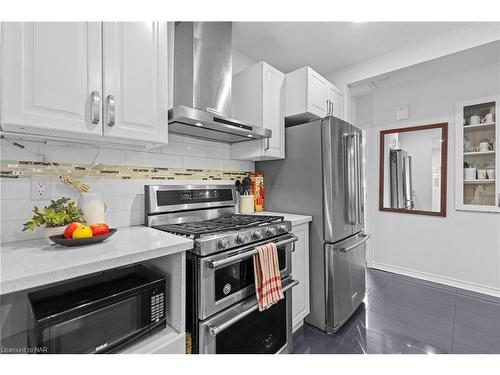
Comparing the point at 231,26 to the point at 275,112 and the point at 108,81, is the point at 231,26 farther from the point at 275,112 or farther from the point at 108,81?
the point at 108,81

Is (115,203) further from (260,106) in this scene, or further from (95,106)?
(260,106)

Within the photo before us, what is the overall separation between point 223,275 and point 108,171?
38.4 inches

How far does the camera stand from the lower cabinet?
1.94m

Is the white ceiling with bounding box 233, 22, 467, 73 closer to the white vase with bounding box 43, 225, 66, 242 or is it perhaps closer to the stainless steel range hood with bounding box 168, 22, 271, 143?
the stainless steel range hood with bounding box 168, 22, 271, 143

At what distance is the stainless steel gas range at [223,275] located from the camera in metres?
1.23

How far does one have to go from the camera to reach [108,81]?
125 centimetres

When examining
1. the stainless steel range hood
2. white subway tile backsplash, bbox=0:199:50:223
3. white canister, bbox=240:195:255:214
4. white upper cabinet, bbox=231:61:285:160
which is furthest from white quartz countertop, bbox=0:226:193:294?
white upper cabinet, bbox=231:61:285:160

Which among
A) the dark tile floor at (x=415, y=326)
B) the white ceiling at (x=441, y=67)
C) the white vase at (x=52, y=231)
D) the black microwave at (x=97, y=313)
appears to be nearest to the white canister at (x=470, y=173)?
the white ceiling at (x=441, y=67)

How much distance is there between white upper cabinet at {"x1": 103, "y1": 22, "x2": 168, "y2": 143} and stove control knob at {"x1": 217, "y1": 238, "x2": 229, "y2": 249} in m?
0.69

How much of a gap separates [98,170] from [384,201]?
3429 mm

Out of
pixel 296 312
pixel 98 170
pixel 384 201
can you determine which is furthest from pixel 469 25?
pixel 98 170

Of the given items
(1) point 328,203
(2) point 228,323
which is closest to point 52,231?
(2) point 228,323

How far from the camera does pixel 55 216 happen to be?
1138mm
